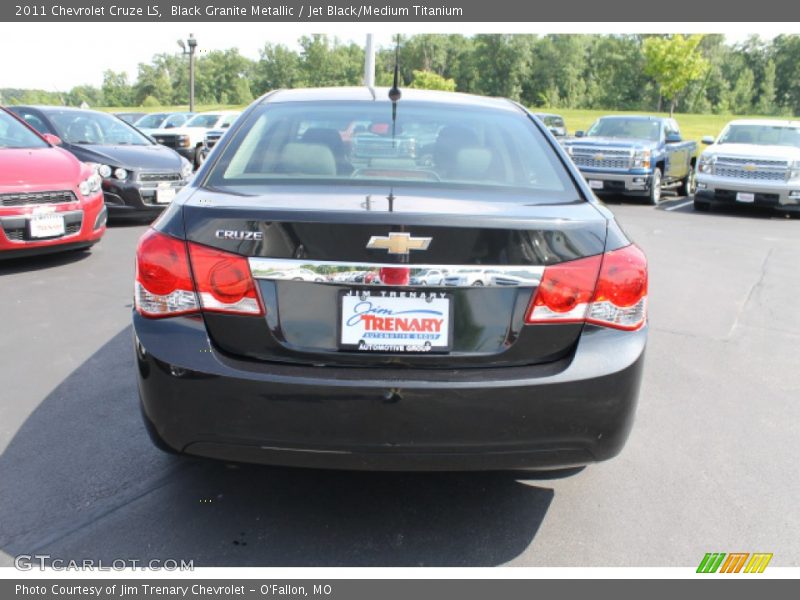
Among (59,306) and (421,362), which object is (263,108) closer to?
(421,362)

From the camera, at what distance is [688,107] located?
2879 inches

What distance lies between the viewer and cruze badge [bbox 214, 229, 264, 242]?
2.36 meters

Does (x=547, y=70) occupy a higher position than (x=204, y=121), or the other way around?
(x=547, y=70)

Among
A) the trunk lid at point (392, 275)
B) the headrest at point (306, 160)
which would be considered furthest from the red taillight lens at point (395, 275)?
the headrest at point (306, 160)

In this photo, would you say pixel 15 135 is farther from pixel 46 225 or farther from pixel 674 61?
pixel 674 61

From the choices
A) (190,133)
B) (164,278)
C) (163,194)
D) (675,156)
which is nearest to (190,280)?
(164,278)

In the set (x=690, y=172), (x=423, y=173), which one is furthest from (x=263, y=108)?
(x=690, y=172)

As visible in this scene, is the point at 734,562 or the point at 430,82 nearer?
the point at 734,562

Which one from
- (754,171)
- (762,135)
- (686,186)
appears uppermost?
(762,135)

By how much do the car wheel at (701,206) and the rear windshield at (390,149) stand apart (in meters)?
11.5

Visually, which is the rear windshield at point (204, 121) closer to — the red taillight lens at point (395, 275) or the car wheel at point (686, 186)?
the car wheel at point (686, 186)

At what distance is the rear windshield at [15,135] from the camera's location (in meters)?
7.53

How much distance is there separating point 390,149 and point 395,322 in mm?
1164

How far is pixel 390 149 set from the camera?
3.28 m
